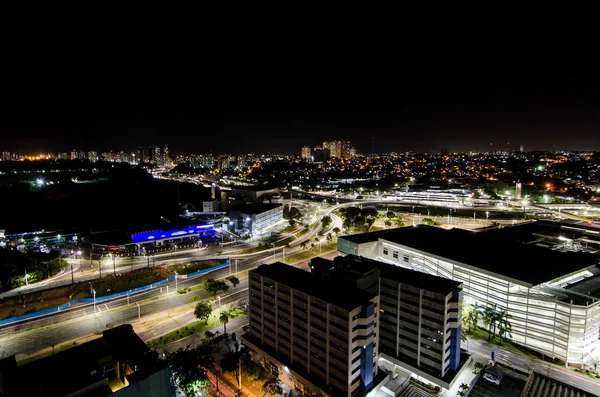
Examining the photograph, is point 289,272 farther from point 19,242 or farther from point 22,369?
point 19,242

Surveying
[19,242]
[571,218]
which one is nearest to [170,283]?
[19,242]

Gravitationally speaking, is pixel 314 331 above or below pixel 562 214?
above

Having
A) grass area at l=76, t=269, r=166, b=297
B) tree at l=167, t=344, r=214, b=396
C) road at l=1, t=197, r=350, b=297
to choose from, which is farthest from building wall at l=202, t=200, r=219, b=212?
tree at l=167, t=344, r=214, b=396

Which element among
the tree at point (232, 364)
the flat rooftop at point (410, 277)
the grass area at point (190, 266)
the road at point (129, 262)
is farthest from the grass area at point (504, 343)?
the grass area at point (190, 266)

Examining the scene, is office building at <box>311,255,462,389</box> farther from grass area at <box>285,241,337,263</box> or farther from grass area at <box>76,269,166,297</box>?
grass area at <box>76,269,166,297</box>

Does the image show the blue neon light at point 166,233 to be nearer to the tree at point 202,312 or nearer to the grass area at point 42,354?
the grass area at point 42,354

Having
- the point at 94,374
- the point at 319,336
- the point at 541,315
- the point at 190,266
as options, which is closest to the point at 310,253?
the point at 190,266

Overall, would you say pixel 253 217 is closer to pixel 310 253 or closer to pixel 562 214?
pixel 310 253
